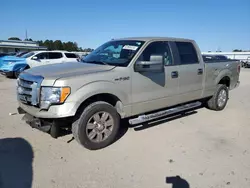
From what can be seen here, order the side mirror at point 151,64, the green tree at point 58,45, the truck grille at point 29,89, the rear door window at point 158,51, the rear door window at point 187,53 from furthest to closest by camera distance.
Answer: the green tree at point 58,45
the rear door window at point 187,53
the rear door window at point 158,51
the side mirror at point 151,64
the truck grille at point 29,89

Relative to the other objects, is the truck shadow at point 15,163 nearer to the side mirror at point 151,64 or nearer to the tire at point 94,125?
the tire at point 94,125

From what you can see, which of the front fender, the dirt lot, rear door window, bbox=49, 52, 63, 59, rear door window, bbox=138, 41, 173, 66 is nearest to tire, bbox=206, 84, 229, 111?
the dirt lot

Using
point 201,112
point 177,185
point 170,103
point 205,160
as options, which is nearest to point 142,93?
point 170,103

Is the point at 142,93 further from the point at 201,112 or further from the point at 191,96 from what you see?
the point at 201,112

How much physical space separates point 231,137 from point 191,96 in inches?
52.7

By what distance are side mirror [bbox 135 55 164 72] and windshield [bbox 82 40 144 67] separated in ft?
0.72

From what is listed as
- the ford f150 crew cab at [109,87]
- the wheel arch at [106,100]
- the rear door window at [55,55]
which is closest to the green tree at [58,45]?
the rear door window at [55,55]

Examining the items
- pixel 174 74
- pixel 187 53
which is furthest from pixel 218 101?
pixel 174 74

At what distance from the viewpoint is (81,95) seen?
11.6 ft

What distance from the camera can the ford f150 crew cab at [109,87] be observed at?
346cm

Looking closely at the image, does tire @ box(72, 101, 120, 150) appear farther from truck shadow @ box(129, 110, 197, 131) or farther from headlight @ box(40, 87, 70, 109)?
truck shadow @ box(129, 110, 197, 131)

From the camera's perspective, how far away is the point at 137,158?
362 centimetres

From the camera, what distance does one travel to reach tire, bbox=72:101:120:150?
3.66 meters

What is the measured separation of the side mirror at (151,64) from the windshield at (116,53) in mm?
218
